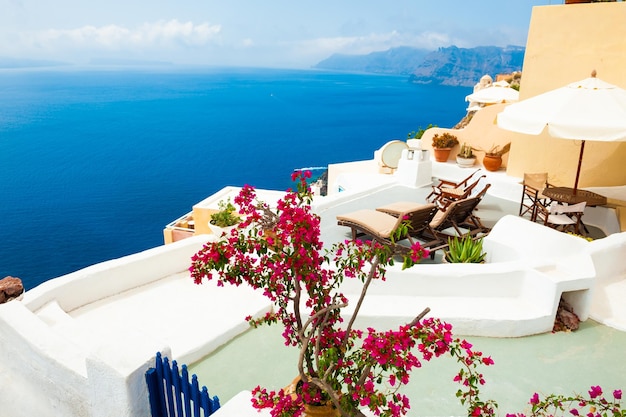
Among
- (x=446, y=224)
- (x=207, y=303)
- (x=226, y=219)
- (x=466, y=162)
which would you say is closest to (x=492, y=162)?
(x=466, y=162)

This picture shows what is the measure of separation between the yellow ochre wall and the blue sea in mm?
66040

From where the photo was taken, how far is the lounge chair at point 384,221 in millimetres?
6806

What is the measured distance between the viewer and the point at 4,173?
375 feet

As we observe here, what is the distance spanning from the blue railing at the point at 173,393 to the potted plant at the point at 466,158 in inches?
398

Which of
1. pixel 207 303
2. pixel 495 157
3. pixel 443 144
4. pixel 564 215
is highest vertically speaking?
pixel 443 144

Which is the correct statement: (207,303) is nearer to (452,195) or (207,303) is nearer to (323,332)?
(323,332)

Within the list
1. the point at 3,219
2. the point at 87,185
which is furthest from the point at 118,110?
the point at 3,219

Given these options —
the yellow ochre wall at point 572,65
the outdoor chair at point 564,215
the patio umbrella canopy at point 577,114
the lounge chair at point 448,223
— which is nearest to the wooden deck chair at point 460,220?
the lounge chair at point 448,223

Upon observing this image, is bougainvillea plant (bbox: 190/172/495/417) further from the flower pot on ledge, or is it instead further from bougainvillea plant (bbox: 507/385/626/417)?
the flower pot on ledge

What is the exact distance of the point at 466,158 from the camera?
12.0 metres

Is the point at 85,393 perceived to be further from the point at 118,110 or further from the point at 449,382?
the point at 118,110

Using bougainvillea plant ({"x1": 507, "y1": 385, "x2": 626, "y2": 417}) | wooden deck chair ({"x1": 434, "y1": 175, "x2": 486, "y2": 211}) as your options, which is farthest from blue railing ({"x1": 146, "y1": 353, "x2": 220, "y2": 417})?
wooden deck chair ({"x1": 434, "y1": 175, "x2": 486, "y2": 211})

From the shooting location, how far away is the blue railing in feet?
10.7

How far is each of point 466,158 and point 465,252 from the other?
19.7 ft
